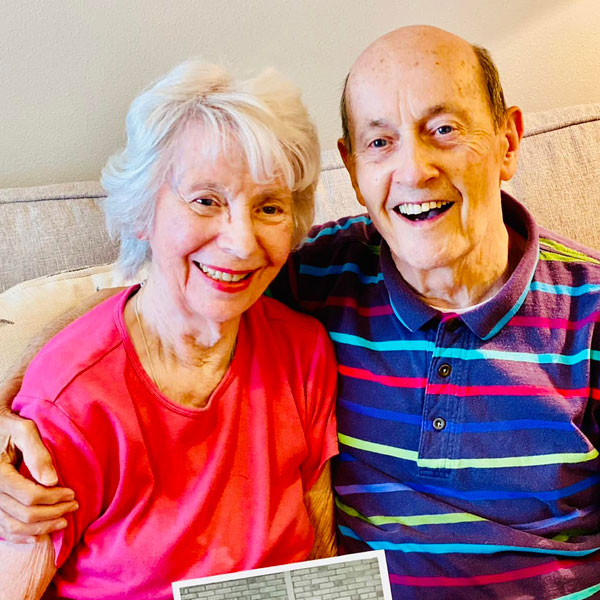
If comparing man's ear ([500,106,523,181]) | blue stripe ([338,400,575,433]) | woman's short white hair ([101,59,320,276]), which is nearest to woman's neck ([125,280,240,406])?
woman's short white hair ([101,59,320,276])

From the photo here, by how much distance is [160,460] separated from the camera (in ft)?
3.71

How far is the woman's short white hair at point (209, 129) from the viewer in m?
1.06

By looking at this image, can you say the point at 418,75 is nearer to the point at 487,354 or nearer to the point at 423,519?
the point at 487,354

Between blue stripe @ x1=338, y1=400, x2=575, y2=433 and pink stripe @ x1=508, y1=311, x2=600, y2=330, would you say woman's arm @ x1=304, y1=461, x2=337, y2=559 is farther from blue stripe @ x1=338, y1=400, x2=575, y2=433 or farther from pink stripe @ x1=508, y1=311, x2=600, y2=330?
pink stripe @ x1=508, y1=311, x2=600, y2=330

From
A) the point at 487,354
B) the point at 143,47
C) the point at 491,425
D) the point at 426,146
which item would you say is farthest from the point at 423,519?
the point at 143,47

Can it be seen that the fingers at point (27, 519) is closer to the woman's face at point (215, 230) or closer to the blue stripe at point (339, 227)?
the woman's face at point (215, 230)

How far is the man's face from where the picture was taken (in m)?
1.20

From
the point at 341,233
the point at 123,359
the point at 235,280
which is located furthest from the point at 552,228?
the point at 123,359

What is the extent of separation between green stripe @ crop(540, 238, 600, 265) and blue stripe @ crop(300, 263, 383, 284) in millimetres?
317

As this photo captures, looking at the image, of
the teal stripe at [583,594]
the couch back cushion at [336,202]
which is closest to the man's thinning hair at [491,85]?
the couch back cushion at [336,202]

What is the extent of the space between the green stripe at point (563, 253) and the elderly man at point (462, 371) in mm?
24

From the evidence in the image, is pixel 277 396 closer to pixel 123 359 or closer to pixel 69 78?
pixel 123 359

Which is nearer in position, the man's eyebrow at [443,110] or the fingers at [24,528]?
the fingers at [24,528]

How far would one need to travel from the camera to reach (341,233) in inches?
58.7
